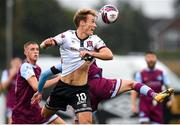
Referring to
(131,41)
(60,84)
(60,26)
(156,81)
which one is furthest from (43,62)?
(131,41)

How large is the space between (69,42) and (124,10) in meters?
98.8

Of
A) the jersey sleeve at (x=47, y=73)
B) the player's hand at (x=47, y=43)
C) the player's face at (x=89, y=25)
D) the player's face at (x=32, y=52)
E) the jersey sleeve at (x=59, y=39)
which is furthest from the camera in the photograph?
the player's face at (x=32, y=52)

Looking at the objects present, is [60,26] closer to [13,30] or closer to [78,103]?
[13,30]

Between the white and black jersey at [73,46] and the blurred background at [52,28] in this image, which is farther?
the blurred background at [52,28]

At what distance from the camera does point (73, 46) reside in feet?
37.7

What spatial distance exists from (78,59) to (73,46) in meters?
0.23

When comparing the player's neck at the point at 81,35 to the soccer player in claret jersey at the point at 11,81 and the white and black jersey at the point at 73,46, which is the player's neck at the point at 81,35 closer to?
the white and black jersey at the point at 73,46

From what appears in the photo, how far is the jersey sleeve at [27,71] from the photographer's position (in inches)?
502

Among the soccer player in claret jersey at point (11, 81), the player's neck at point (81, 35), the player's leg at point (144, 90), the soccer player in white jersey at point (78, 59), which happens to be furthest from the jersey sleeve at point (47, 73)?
the soccer player in claret jersey at point (11, 81)

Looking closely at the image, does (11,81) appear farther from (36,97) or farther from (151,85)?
(36,97)

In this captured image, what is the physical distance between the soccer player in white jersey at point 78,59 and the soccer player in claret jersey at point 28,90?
38.7 inches

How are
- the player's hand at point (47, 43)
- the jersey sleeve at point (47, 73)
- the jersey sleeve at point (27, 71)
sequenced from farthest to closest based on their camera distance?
1. the jersey sleeve at point (27, 71)
2. the jersey sleeve at point (47, 73)
3. the player's hand at point (47, 43)

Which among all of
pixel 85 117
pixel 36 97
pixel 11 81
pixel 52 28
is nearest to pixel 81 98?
pixel 85 117

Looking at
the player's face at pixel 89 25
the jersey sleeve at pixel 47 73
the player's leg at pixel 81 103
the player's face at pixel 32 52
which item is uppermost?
the player's face at pixel 89 25
